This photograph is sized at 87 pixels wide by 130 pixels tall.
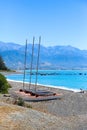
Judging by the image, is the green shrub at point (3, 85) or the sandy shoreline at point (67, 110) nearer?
the sandy shoreline at point (67, 110)

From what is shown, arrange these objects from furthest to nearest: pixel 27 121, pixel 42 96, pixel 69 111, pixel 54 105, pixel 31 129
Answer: pixel 42 96 → pixel 54 105 → pixel 69 111 → pixel 27 121 → pixel 31 129

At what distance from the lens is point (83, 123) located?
16.9m

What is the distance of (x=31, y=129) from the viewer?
14.2 metres

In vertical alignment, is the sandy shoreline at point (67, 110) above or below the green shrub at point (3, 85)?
below

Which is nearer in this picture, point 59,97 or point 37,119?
point 37,119

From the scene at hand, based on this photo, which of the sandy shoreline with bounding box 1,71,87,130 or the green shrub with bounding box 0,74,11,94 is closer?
the sandy shoreline with bounding box 1,71,87,130

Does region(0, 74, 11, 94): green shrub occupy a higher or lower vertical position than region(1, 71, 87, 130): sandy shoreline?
higher

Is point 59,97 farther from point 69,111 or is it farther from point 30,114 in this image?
point 30,114

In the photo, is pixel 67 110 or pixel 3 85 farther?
pixel 3 85

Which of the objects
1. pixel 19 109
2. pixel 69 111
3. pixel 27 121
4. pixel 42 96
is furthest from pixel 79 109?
pixel 27 121

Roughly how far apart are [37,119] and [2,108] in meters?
1.66

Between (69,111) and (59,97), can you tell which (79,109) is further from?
→ (59,97)

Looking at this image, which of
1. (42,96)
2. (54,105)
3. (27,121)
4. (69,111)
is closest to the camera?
(27,121)

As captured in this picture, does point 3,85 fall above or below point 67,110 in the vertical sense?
above
